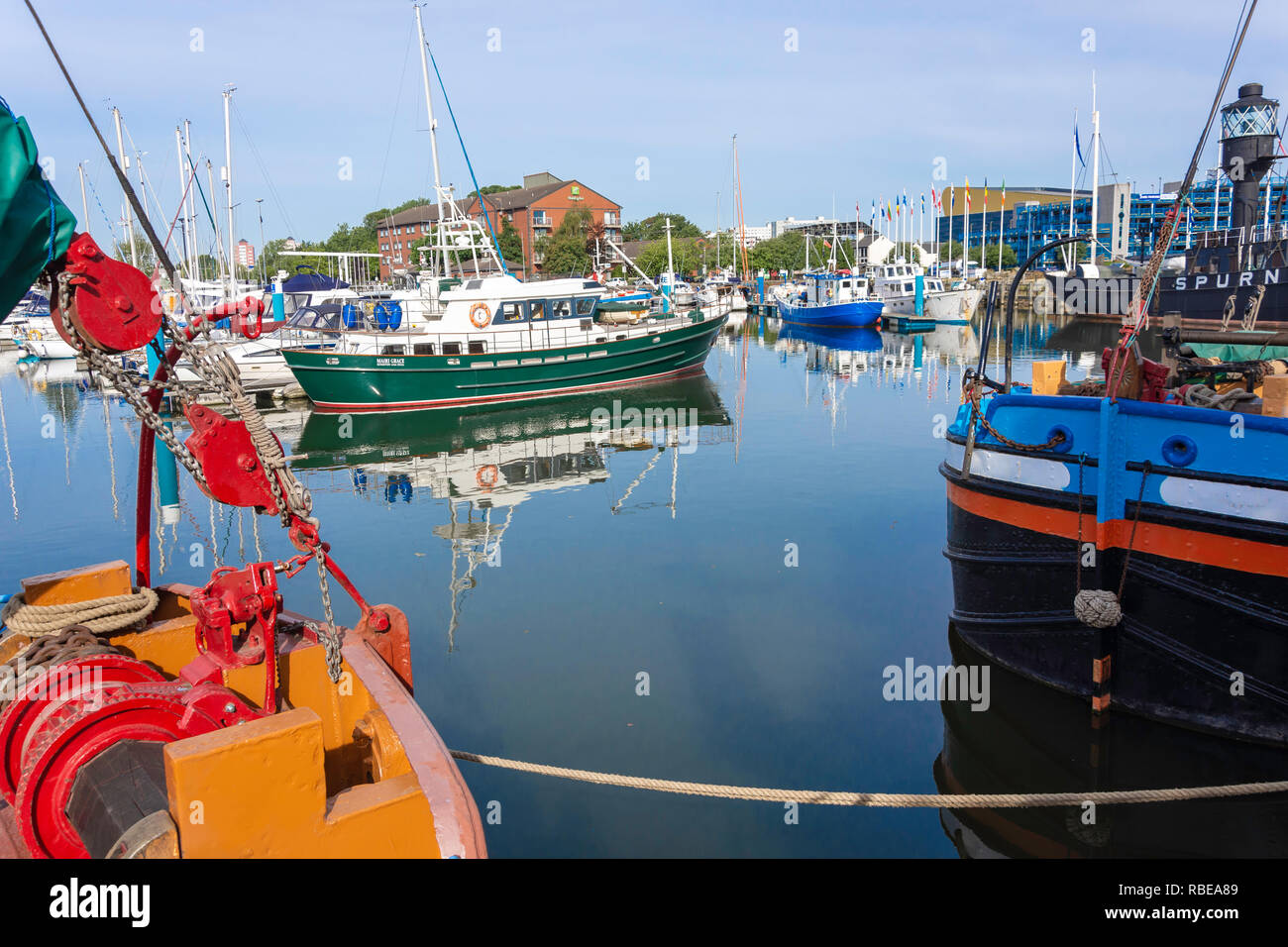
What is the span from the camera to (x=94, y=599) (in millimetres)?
4188

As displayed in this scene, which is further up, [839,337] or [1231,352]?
[839,337]

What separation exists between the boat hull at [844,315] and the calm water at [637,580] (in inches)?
1046

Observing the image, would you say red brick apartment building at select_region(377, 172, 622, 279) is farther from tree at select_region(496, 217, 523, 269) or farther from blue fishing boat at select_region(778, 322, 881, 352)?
blue fishing boat at select_region(778, 322, 881, 352)

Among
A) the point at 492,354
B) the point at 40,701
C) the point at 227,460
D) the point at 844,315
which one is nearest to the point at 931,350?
the point at 844,315

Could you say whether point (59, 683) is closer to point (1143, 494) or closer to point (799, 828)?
point (799, 828)

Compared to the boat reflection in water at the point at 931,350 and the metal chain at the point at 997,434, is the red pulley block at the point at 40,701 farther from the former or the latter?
the boat reflection in water at the point at 931,350

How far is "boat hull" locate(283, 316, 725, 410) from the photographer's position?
2392 centimetres

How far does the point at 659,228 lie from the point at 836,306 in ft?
208

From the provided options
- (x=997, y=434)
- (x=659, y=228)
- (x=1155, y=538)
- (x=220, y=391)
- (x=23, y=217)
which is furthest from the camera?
(x=659, y=228)

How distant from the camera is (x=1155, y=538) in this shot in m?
5.69

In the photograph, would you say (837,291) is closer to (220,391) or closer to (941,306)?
(941,306)

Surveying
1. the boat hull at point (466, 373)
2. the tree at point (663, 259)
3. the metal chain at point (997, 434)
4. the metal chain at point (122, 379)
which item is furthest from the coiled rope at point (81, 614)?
the tree at point (663, 259)

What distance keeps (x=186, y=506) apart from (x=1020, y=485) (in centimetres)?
1313

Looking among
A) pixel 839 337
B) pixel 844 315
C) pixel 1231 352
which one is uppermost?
pixel 844 315
